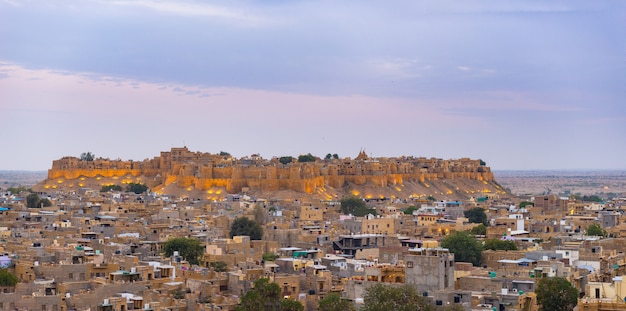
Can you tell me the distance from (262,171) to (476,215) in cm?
5109

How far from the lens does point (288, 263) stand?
35969mm

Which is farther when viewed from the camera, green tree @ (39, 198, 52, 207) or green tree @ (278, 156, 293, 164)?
green tree @ (278, 156, 293, 164)

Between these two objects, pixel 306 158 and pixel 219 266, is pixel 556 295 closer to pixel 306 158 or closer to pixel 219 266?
pixel 219 266

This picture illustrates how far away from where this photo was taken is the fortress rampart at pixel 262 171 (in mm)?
112375

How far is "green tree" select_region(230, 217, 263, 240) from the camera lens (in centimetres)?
5003

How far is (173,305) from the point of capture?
95.2 ft

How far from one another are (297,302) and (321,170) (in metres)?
90.0

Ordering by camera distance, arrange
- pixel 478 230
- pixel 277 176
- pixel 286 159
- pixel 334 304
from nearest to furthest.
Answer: pixel 334 304 < pixel 478 230 < pixel 277 176 < pixel 286 159

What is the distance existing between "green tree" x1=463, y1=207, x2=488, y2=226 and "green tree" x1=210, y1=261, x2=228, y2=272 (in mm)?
26717

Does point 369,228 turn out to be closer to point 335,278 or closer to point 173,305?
point 335,278

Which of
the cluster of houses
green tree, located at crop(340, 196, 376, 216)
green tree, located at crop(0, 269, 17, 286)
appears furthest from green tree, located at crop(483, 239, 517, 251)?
green tree, located at crop(340, 196, 376, 216)

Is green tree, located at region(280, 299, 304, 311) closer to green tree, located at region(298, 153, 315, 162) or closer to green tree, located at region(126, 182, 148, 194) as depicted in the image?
green tree, located at region(126, 182, 148, 194)

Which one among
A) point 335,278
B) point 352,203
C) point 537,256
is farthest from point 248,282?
point 352,203

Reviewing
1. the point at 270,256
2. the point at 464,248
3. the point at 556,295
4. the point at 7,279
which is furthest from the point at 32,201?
the point at 556,295
